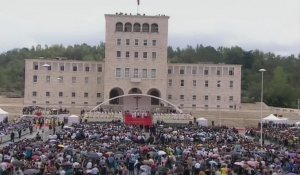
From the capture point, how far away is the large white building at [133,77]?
9062cm

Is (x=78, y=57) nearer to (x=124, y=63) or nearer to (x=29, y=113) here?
(x=124, y=63)

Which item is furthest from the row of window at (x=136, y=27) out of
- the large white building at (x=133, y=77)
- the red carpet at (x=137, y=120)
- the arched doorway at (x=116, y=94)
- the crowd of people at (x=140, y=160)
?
the crowd of people at (x=140, y=160)

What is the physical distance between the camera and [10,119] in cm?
7406

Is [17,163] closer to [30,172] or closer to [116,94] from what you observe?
[30,172]

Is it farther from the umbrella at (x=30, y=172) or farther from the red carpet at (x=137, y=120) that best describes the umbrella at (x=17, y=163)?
the red carpet at (x=137, y=120)

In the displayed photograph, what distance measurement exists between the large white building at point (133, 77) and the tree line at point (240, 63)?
2268 cm

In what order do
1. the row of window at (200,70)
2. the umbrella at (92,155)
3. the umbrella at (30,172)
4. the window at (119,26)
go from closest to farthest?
the umbrella at (30,172)
the umbrella at (92,155)
the window at (119,26)
the row of window at (200,70)

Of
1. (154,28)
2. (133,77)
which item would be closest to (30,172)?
(133,77)

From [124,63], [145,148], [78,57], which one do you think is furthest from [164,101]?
[78,57]

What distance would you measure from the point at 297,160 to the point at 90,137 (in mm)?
15180

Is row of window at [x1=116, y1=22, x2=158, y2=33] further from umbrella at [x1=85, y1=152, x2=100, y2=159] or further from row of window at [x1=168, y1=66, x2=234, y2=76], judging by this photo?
umbrella at [x1=85, y1=152, x2=100, y2=159]

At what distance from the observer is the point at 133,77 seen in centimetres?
9050

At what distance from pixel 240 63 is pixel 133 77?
58.6 metres

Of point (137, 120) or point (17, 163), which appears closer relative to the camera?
point (17, 163)
